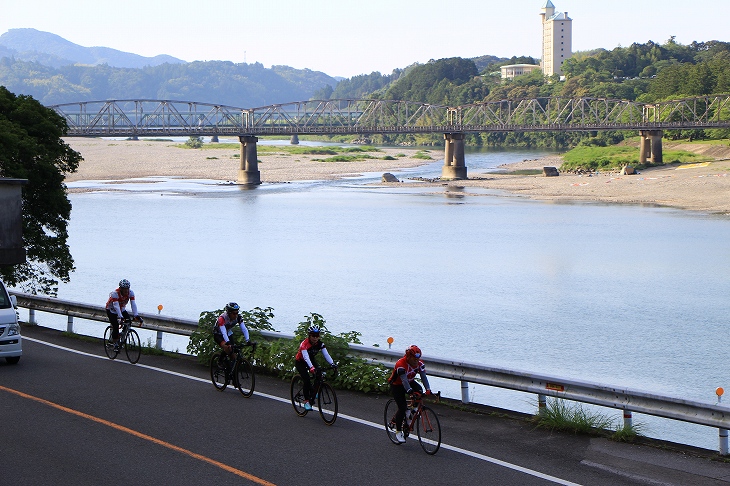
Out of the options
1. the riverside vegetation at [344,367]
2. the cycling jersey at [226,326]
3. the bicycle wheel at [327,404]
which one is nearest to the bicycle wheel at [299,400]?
the bicycle wheel at [327,404]

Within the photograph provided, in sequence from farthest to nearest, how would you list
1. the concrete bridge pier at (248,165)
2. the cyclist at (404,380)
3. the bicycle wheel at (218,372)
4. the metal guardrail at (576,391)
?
the concrete bridge pier at (248,165), the bicycle wheel at (218,372), the cyclist at (404,380), the metal guardrail at (576,391)

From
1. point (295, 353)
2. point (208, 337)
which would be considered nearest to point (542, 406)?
point (295, 353)

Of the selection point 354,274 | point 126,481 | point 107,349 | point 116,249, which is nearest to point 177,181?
→ point 116,249

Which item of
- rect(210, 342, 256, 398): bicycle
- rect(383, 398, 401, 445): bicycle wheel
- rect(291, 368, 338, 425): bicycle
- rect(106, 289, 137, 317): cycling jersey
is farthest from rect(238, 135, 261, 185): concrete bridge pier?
rect(383, 398, 401, 445): bicycle wheel

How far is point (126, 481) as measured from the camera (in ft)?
37.9

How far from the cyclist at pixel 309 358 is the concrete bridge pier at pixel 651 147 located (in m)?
120

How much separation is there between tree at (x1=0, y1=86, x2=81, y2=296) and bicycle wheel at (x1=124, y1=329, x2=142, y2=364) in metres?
11.2

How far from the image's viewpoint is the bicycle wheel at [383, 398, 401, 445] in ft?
43.5

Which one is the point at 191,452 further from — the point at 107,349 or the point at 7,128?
the point at 7,128

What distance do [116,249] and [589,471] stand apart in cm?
5166

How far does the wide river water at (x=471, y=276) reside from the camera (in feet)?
93.9

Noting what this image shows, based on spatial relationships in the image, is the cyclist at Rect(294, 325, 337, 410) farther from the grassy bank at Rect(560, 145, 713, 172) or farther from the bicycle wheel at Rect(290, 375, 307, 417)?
the grassy bank at Rect(560, 145, 713, 172)

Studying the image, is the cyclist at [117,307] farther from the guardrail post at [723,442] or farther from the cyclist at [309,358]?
the guardrail post at [723,442]

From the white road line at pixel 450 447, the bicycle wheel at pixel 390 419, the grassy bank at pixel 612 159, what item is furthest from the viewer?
the grassy bank at pixel 612 159
